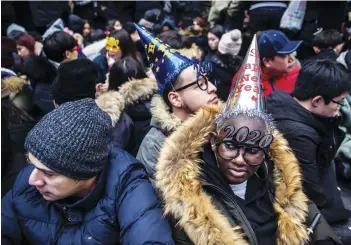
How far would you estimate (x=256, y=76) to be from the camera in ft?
6.55

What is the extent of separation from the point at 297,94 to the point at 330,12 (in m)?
3.15

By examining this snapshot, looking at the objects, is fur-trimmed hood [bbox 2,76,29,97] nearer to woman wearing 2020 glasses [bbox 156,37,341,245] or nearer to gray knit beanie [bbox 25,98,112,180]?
gray knit beanie [bbox 25,98,112,180]

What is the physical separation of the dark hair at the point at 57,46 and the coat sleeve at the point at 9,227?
7.87 ft

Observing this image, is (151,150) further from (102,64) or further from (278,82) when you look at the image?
(102,64)

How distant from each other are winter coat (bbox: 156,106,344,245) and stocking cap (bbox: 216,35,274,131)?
0.11 metres

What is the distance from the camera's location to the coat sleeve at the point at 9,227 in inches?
69.4

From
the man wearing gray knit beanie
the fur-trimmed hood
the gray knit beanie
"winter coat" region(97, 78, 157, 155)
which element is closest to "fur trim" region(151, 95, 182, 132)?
"winter coat" region(97, 78, 157, 155)

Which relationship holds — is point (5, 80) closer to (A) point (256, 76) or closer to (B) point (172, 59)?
(B) point (172, 59)

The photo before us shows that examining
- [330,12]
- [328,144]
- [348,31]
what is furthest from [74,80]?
[348,31]

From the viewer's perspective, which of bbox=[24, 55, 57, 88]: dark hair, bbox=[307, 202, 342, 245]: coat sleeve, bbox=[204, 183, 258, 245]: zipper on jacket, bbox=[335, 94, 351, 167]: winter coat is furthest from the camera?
bbox=[24, 55, 57, 88]: dark hair

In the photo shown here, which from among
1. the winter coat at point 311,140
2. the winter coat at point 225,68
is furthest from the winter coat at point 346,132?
the winter coat at point 225,68

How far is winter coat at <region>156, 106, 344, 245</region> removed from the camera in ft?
5.25

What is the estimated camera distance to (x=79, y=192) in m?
1.70

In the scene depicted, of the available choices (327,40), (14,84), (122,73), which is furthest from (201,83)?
(327,40)
